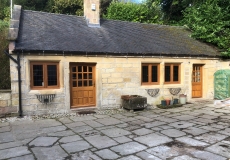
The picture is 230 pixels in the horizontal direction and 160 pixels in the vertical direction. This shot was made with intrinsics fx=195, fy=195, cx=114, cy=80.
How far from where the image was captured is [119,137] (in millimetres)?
5523

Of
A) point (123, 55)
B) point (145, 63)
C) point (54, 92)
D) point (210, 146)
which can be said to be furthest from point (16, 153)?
point (145, 63)

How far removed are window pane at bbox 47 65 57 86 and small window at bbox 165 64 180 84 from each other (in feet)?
19.4

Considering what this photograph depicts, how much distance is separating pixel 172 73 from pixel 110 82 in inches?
150

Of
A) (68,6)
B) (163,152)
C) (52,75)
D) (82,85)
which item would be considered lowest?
(163,152)

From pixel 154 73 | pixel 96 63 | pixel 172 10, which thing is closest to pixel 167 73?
pixel 154 73

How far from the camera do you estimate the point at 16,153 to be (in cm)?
448

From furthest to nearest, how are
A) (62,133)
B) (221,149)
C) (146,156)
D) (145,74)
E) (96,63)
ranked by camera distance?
(145,74) < (96,63) < (62,133) < (221,149) < (146,156)

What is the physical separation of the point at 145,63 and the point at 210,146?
5.97 metres

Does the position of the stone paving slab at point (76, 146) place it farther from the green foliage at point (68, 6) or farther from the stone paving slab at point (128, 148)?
the green foliage at point (68, 6)

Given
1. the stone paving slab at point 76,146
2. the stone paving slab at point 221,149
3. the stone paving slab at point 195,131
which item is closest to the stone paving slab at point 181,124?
the stone paving slab at point 195,131

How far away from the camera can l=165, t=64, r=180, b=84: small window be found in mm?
10859

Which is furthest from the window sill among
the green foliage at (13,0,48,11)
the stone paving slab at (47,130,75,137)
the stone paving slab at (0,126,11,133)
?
the green foliage at (13,0,48,11)

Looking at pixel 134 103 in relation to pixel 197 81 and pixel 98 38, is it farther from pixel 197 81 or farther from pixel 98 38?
pixel 197 81

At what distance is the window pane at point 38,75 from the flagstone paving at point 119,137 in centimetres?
155
